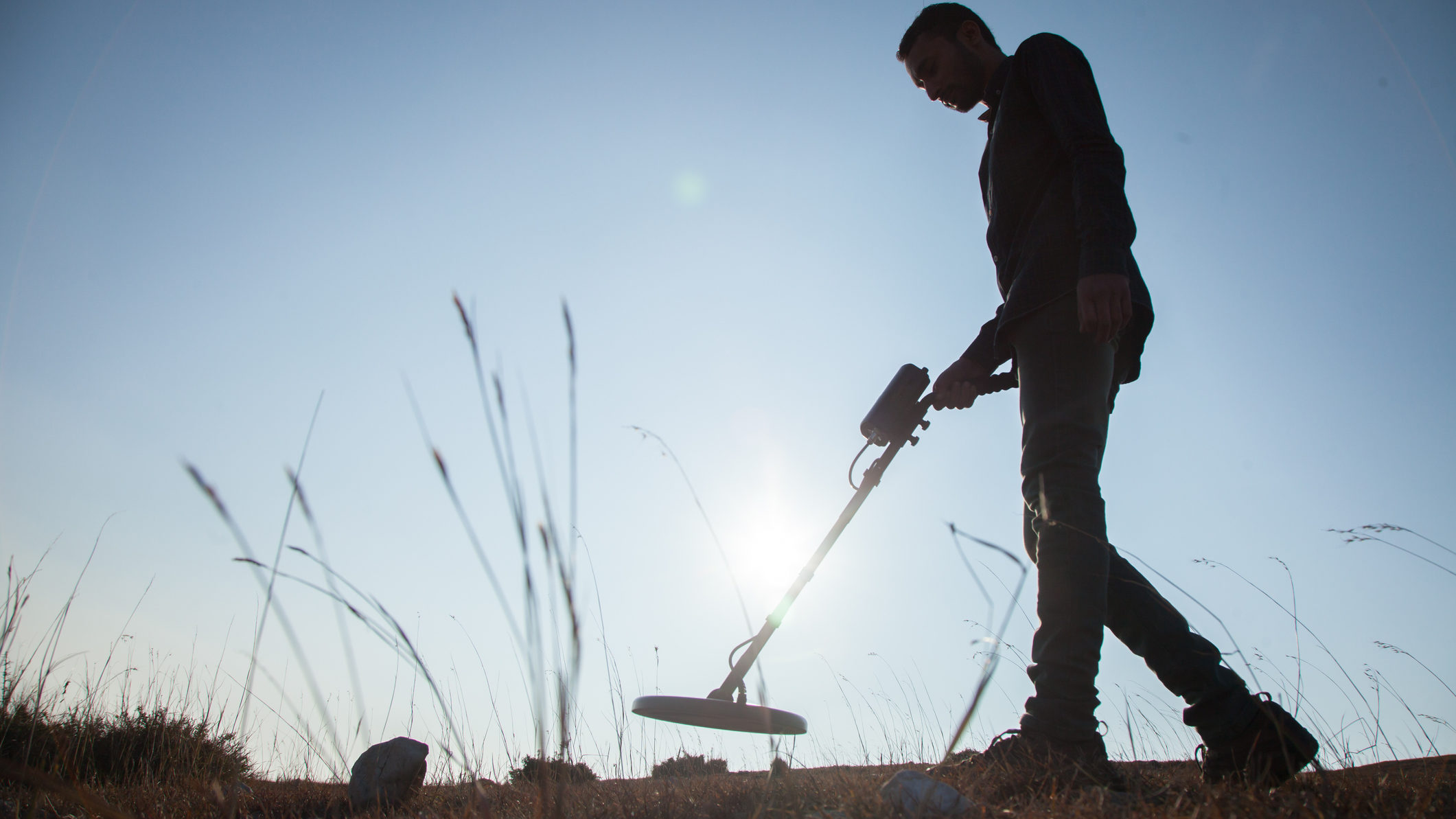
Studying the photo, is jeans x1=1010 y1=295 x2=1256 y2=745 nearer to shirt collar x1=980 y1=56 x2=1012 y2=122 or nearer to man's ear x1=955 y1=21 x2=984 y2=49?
shirt collar x1=980 y1=56 x2=1012 y2=122

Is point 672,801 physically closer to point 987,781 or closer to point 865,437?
point 987,781

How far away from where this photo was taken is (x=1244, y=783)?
128 cm

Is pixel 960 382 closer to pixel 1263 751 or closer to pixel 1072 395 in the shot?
pixel 1072 395

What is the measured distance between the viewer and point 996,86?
82.7 inches

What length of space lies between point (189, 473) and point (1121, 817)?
54.0 inches

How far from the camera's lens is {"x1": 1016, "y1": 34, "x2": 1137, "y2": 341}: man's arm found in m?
1.63

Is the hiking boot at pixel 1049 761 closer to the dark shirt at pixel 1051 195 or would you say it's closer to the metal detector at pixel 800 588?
the metal detector at pixel 800 588

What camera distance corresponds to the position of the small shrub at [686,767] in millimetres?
2549

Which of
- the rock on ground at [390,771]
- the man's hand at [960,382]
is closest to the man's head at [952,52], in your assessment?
the man's hand at [960,382]

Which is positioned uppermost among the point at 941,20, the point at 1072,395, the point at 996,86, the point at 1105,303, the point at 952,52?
the point at 941,20

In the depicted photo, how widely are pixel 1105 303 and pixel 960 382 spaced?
1.75 feet

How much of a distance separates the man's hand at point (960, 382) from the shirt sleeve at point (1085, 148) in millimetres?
437

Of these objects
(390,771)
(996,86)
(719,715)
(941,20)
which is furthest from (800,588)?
(390,771)

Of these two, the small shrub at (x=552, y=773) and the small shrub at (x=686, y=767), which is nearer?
the small shrub at (x=552, y=773)
